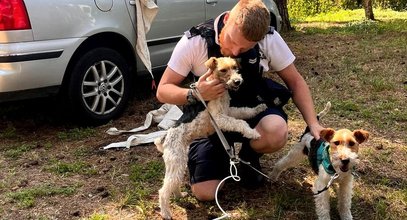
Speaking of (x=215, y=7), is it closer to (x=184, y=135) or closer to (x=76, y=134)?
(x=76, y=134)

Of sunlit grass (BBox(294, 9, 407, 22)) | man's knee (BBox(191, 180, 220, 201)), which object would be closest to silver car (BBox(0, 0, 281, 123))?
man's knee (BBox(191, 180, 220, 201))

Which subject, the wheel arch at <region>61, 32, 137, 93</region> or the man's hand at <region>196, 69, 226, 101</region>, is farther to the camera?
the wheel arch at <region>61, 32, 137, 93</region>

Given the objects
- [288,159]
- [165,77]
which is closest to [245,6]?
[165,77]

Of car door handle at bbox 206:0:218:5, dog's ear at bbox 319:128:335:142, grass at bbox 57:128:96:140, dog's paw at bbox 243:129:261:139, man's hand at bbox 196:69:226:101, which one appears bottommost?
grass at bbox 57:128:96:140

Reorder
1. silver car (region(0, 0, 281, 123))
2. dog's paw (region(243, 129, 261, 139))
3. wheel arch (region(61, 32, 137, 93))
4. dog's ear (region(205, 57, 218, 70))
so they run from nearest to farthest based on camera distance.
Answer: dog's ear (region(205, 57, 218, 70))
dog's paw (region(243, 129, 261, 139))
silver car (region(0, 0, 281, 123))
wheel arch (region(61, 32, 137, 93))

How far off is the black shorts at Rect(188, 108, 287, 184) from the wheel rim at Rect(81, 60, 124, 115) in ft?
5.93

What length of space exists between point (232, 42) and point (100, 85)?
2569 mm

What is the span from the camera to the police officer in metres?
3.24

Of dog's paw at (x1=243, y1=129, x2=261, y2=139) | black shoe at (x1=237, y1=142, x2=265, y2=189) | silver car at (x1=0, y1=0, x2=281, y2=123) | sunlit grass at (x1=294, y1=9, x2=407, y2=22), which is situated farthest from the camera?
sunlit grass at (x1=294, y1=9, x2=407, y2=22)


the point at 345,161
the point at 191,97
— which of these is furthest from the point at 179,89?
the point at 345,161

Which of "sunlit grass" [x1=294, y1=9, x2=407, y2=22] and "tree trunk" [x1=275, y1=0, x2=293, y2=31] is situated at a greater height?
"tree trunk" [x1=275, y1=0, x2=293, y2=31]

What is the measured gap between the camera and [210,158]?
12.4ft

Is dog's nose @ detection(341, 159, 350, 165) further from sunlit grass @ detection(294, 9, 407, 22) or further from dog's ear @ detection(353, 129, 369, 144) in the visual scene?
sunlit grass @ detection(294, 9, 407, 22)

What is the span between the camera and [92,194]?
3.90 metres
